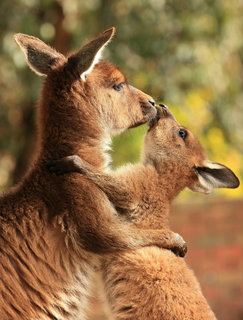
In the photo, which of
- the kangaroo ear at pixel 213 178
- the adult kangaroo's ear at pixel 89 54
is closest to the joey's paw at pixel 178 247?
the kangaroo ear at pixel 213 178

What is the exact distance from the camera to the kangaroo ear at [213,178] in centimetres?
540

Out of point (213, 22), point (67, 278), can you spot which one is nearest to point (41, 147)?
point (67, 278)

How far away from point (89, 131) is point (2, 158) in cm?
920

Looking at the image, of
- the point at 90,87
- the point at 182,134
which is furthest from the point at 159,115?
the point at 90,87

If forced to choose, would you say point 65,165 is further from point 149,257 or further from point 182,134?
point 182,134

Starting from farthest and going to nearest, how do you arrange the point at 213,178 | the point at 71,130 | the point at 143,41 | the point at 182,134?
the point at 143,41 < the point at 182,134 < the point at 213,178 < the point at 71,130

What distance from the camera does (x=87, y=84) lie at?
490 centimetres

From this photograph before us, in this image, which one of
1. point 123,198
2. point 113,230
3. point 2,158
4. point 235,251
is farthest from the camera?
point 2,158

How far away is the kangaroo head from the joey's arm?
285 millimetres

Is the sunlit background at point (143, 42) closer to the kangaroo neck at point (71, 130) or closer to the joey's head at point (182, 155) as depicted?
the joey's head at point (182, 155)

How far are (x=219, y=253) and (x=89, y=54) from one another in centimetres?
584

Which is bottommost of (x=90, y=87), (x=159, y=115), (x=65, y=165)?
(x=65, y=165)

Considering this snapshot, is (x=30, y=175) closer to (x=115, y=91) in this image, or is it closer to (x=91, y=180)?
(x=91, y=180)

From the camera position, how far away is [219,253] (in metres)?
9.99
